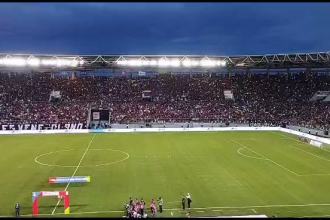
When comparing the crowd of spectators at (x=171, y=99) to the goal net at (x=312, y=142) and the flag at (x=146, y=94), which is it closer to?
the flag at (x=146, y=94)

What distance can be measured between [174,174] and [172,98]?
52280 millimetres

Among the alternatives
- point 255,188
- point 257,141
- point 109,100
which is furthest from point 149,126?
point 255,188

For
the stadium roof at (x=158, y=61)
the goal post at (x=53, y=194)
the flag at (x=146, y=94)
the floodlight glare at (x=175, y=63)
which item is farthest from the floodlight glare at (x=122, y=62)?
the goal post at (x=53, y=194)

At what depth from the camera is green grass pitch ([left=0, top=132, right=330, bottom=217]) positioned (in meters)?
24.4

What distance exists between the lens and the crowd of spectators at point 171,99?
238 ft

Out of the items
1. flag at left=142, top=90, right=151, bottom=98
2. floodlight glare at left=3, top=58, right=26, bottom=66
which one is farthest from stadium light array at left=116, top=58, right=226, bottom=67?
floodlight glare at left=3, top=58, right=26, bottom=66

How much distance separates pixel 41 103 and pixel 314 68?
71.6 metres

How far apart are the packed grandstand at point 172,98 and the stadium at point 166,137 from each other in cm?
26

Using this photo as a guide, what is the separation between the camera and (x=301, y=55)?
276ft

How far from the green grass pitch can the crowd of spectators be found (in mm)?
19116

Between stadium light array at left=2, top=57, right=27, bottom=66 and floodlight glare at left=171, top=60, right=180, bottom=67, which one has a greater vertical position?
floodlight glare at left=171, top=60, right=180, bottom=67

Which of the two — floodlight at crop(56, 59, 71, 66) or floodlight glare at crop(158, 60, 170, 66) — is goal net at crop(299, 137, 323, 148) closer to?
floodlight glare at crop(158, 60, 170, 66)

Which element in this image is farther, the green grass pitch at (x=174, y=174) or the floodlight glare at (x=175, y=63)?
the floodlight glare at (x=175, y=63)

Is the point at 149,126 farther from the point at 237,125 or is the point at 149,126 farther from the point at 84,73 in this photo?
the point at 84,73
